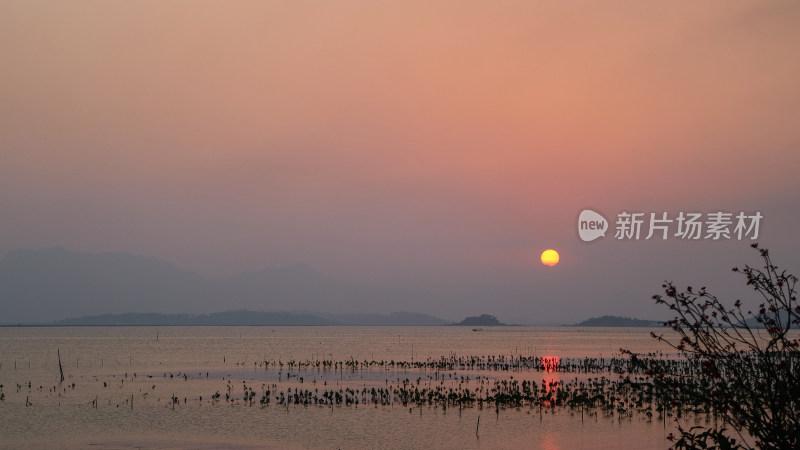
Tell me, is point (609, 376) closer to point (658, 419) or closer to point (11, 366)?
point (658, 419)

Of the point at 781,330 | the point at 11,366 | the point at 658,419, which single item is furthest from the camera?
the point at 11,366

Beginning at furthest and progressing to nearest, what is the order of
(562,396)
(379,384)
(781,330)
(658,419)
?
1. (379,384)
2. (562,396)
3. (658,419)
4. (781,330)

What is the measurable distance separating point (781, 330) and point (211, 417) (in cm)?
3491

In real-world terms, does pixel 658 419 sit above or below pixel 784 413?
below

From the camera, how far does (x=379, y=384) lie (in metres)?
53.7

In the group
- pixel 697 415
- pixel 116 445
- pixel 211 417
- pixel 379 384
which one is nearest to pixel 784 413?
pixel 116 445

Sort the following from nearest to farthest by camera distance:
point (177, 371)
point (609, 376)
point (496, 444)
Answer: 1. point (496, 444)
2. point (609, 376)
3. point (177, 371)

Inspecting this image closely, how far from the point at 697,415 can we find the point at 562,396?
816 centimetres

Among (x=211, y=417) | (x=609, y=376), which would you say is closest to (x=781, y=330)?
(x=211, y=417)

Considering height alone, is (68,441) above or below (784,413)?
below

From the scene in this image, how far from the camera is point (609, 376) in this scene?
5953 cm

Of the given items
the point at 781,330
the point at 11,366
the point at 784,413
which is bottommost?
the point at 11,366

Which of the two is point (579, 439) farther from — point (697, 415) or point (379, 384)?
point (379, 384)

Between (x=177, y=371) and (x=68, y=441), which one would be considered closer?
(x=68, y=441)
